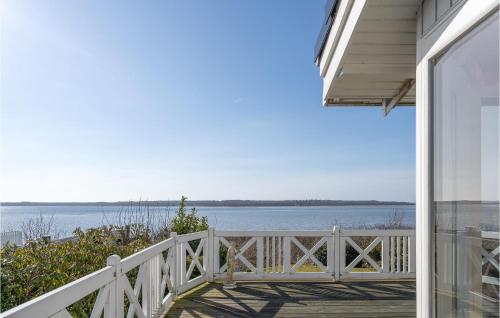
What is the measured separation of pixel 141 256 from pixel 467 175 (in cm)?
283

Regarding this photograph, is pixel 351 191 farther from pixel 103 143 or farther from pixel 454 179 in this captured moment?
pixel 454 179

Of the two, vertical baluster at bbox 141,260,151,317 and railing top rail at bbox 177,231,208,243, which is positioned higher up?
railing top rail at bbox 177,231,208,243

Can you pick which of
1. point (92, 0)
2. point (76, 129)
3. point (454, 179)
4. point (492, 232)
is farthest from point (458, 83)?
point (76, 129)

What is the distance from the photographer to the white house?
1410 millimetres

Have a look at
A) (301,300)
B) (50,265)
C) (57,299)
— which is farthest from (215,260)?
(57,299)

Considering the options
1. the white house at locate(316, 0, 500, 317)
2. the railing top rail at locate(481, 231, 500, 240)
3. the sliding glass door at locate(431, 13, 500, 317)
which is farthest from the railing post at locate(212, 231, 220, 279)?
the railing top rail at locate(481, 231, 500, 240)

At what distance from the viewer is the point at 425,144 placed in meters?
2.00

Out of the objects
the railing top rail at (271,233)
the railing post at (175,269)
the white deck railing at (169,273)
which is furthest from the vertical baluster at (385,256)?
the railing post at (175,269)

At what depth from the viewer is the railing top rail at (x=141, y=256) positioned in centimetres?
300

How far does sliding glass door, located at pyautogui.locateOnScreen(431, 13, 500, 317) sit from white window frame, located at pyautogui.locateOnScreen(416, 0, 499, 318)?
0.14ft

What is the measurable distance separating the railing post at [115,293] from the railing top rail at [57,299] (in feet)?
0.67

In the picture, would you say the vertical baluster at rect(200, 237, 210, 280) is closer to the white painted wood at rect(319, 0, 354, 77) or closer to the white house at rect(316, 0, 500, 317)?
the white painted wood at rect(319, 0, 354, 77)

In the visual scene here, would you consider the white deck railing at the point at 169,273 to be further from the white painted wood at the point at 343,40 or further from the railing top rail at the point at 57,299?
the white painted wood at the point at 343,40

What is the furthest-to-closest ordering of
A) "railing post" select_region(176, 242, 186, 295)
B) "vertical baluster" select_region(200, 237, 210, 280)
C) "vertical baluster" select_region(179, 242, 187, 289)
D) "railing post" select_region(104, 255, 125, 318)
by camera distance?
"vertical baluster" select_region(200, 237, 210, 280)
"vertical baluster" select_region(179, 242, 187, 289)
"railing post" select_region(176, 242, 186, 295)
"railing post" select_region(104, 255, 125, 318)
